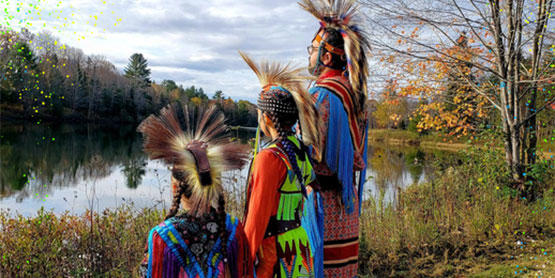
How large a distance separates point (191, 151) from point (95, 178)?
350 centimetres

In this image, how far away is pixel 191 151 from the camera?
6.15 feet

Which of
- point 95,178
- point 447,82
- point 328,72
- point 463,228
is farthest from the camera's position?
point 447,82

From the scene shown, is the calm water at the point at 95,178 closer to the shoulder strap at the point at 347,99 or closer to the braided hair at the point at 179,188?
the shoulder strap at the point at 347,99

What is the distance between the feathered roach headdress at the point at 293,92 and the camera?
7.66ft

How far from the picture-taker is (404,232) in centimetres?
539

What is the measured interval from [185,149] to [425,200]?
18.8 feet

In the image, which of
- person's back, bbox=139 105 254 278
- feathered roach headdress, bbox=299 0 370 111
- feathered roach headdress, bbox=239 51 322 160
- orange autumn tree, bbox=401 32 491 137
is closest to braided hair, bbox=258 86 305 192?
feathered roach headdress, bbox=239 51 322 160

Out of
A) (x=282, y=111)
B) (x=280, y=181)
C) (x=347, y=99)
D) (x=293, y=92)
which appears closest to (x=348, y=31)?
(x=347, y=99)

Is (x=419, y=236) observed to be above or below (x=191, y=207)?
below

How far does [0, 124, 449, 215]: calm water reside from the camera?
269 inches

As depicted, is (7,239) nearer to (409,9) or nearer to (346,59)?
(346,59)

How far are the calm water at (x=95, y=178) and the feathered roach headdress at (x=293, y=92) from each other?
2480 mm

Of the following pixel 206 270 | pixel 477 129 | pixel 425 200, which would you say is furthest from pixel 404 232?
pixel 206 270

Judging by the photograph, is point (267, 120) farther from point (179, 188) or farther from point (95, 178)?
point (95, 178)
